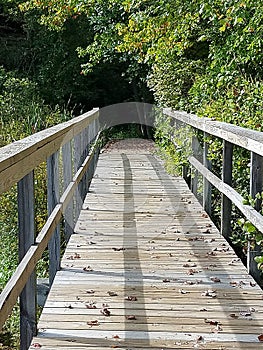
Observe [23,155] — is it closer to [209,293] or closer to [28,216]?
[28,216]

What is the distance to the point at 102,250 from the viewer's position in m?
4.63

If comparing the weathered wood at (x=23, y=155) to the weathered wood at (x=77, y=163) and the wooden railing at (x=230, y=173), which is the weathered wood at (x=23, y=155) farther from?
the weathered wood at (x=77, y=163)

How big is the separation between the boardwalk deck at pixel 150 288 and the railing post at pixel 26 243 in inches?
6.7

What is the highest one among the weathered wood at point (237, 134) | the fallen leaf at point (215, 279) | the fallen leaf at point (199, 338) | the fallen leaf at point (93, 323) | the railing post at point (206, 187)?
the weathered wood at point (237, 134)

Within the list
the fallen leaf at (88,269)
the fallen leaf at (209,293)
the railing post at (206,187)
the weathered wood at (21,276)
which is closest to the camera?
the weathered wood at (21,276)

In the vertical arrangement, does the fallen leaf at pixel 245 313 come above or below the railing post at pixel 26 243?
below

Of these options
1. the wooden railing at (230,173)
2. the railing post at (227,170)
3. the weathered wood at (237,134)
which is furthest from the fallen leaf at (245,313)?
the railing post at (227,170)

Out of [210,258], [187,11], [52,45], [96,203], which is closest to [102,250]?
[210,258]

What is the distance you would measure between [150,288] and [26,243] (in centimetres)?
121

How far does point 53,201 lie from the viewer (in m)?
3.79

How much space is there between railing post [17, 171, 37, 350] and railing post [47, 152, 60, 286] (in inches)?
33.8

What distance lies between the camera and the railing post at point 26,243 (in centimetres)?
264

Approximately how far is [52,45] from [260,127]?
14.3 meters

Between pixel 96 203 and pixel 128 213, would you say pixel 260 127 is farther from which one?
pixel 96 203
